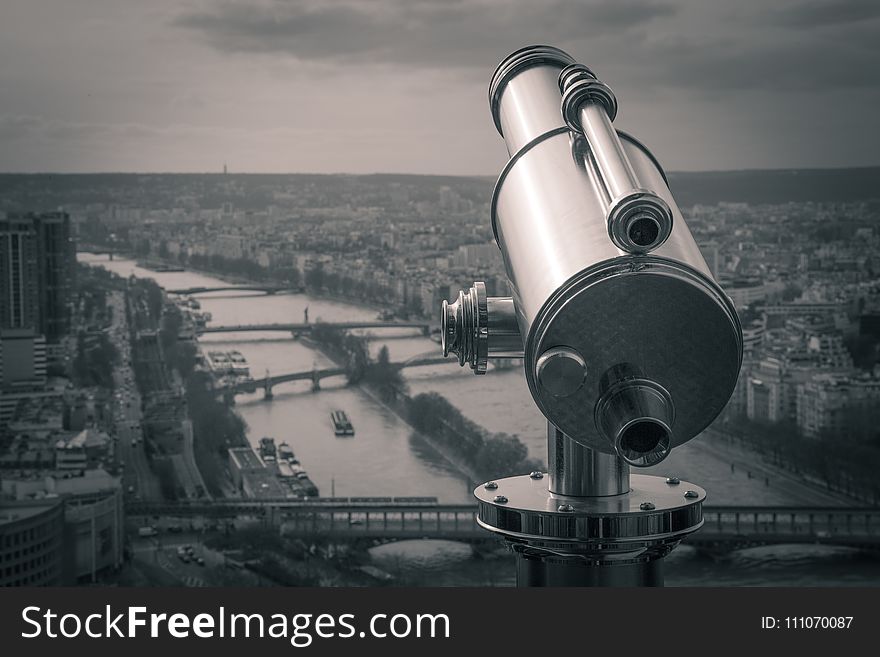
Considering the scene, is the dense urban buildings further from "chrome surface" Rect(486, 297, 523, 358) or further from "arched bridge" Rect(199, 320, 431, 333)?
"chrome surface" Rect(486, 297, 523, 358)

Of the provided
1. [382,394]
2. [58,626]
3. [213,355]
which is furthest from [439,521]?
[58,626]

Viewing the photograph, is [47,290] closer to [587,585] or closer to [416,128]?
[416,128]

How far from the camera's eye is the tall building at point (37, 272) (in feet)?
26.9

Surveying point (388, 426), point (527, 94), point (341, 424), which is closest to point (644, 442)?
point (527, 94)

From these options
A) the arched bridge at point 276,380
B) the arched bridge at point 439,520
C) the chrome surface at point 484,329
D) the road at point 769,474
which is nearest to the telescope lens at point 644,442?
the chrome surface at point 484,329

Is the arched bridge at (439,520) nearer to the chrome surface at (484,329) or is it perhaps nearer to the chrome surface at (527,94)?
the chrome surface at (527,94)

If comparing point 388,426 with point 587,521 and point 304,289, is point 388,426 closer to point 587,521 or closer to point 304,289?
point 304,289

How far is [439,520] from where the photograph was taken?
720cm

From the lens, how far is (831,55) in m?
8.34

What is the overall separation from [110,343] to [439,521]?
2.85 meters

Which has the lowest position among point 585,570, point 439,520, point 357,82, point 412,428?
point 439,520

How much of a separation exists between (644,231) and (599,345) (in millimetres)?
49

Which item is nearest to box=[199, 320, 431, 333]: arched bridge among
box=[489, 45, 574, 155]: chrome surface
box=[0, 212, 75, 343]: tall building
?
box=[0, 212, 75, 343]: tall building

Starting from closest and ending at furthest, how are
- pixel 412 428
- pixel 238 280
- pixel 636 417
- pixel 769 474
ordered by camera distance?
1. pixel 636 417
2. pixel 769 474
3. pixel 412 428
4. pixel 238 280
